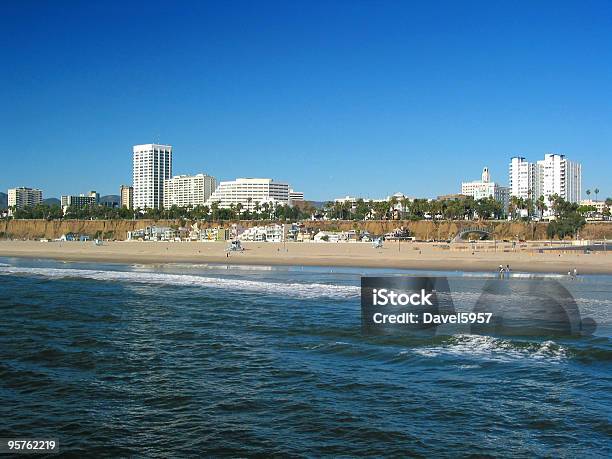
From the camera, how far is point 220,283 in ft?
104

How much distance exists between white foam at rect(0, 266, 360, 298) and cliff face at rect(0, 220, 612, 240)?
72667 mm

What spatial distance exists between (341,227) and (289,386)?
109 meters

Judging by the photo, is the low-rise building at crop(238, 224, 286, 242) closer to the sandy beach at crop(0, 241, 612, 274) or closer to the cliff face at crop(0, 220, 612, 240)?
the sandy beach at crop(0, 241, 612, 274)

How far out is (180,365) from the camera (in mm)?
13383

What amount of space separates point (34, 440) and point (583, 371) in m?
10.7

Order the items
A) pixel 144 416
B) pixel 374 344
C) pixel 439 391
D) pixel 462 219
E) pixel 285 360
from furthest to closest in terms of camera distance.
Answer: pixel 462 219
pixel 374 344
pixel 285 360
pixel 439 391
pixel 144 416

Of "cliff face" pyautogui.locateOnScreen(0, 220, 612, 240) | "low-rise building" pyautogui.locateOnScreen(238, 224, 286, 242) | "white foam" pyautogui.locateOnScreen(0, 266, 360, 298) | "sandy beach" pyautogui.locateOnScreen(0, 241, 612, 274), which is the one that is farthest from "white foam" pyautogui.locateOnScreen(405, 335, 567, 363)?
"cliff face" pyautogui.locateOnScreen(0, 220, 612, 240)

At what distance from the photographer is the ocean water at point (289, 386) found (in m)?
8.99

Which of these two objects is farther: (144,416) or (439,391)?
(439,391)

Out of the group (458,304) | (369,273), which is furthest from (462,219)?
(458,304)

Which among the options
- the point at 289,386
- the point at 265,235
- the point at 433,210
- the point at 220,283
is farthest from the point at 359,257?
the point at 433,210

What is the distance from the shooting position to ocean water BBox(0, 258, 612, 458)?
8988mm

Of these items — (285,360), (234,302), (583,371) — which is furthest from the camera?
(234,302)

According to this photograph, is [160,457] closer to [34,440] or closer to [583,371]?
[34,440]
